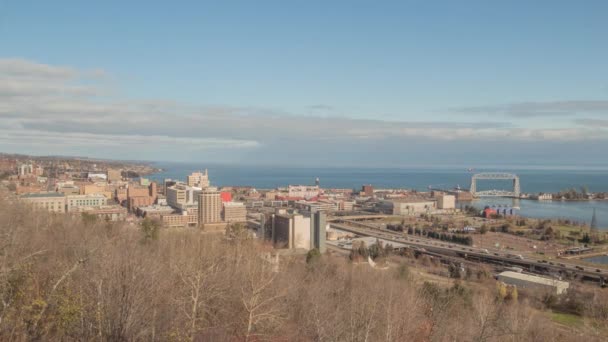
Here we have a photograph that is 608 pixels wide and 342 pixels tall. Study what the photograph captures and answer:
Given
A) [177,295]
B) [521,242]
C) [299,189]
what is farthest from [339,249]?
A: [299,189]

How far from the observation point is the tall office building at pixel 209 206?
20719mm

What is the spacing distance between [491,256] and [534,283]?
467cm

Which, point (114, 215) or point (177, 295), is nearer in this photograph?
point (177, 295)

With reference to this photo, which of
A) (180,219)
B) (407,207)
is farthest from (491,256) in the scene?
(407,207)

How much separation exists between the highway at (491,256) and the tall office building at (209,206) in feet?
20.2

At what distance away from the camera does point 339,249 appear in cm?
1627

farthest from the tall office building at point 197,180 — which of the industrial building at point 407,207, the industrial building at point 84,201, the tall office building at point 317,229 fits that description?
the tall office building at point 317,229

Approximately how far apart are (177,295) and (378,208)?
26.5 m

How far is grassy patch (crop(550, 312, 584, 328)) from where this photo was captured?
8172 millimetres

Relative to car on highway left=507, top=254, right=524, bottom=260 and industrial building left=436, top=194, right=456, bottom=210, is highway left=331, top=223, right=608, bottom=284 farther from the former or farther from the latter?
industrial building left=436, top=194, right=456, bottom=210

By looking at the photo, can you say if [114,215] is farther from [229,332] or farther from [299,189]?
[299,189]

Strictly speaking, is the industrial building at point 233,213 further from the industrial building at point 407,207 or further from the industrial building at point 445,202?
the industrial building at point 445,202

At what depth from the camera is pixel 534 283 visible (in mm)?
10805

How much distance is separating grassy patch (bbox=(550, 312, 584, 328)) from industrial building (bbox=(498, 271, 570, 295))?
3.93ft
